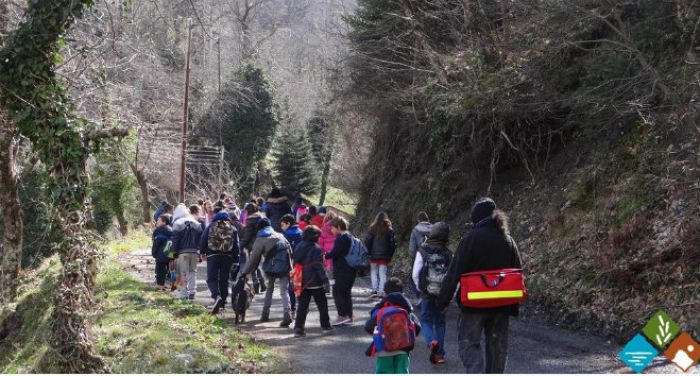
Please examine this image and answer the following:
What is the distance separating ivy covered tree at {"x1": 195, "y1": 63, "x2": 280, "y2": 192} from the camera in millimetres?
45906

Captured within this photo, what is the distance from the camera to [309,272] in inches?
450

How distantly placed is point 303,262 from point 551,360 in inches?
158

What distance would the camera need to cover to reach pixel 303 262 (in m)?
11.5

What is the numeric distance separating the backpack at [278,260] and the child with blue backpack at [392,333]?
16.3ft

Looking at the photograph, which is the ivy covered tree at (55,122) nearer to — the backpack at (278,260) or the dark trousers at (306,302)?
the backpack at (278,260)

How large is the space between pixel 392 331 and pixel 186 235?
26.6ft

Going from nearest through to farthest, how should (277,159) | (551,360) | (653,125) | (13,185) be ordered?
1. (551,360)
2. (653,125)
3. (13,185)
4. (277,159)

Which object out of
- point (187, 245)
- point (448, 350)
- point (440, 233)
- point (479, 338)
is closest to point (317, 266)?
point (448, 350)

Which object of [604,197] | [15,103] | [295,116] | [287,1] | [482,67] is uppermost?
[287,1]

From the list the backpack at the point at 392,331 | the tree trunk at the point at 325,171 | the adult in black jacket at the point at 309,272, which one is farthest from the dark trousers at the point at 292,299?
the tree trunk at the point at 325,171

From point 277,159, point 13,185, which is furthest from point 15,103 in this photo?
point 277,159

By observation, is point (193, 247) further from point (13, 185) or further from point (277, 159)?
point (277, 159)

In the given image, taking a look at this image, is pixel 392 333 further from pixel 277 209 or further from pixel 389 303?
pixel 277 209

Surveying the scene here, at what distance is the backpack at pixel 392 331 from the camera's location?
723cm
